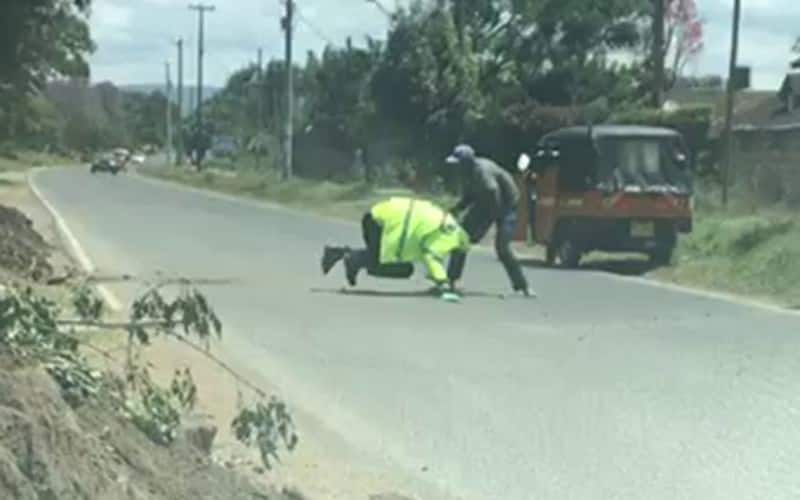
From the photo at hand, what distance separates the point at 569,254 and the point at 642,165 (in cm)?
173

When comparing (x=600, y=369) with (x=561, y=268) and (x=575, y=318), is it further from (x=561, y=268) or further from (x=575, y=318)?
(x=561, y=268)

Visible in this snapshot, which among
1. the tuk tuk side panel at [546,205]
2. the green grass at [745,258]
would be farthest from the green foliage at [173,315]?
the tuk tuk side panel at [546,205]

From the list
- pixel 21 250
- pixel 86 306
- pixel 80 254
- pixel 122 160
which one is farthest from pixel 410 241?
pixel 122 160

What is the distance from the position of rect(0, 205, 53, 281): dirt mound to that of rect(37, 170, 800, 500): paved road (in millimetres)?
1701

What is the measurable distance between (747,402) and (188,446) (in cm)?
518

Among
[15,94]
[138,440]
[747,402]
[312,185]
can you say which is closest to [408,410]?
[747,402]

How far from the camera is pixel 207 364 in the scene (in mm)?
13633

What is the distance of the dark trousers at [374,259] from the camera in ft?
65.9

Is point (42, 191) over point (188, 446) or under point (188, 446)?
under

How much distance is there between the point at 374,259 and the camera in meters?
20.2

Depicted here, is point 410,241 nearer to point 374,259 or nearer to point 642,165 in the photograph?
point 374,259

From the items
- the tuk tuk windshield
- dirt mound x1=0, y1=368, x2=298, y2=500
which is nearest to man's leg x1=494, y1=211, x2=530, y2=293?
the tuk tuk windshield

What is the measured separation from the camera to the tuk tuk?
2552 cm

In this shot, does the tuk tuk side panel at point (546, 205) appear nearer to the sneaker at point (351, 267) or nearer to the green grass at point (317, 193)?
the sneaker at point (351, 267)
